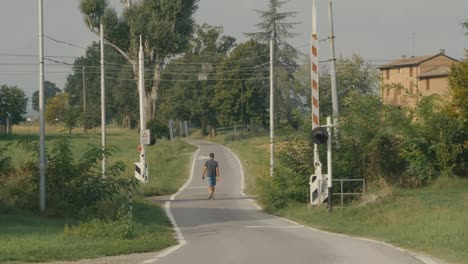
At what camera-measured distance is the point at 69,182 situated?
2394cm

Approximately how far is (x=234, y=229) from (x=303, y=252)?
19.3ft

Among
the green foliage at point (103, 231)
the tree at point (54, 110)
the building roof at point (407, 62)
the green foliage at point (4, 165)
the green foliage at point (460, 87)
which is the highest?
the building roof at point (407, 62)

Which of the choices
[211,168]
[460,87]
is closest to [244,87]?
[460,87]

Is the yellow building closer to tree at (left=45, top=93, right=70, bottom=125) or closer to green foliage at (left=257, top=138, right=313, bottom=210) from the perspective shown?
green foliage at (left=257, top=138, right=313, bottom=210)

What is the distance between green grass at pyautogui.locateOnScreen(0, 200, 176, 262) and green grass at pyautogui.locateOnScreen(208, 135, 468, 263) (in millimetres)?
4792

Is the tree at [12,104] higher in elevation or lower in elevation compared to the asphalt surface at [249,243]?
higher

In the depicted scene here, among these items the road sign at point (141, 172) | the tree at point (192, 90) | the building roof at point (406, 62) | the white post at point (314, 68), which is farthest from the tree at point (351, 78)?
the white post at point (314, 68)

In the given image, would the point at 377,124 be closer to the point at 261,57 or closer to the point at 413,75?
the point at 413,75

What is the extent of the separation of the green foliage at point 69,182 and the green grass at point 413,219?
5822mm

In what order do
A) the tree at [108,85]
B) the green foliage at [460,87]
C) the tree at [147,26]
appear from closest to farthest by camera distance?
the green foliage at [460,87] → the tree at [147,26] → the tree at [108,85]

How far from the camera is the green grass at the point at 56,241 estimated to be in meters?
14.2

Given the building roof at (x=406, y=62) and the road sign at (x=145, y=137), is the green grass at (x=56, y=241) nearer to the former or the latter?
the road sign at (x=145, y=137)

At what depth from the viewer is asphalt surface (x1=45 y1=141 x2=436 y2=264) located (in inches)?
549

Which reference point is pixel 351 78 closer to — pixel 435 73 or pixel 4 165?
pixel 435 73
